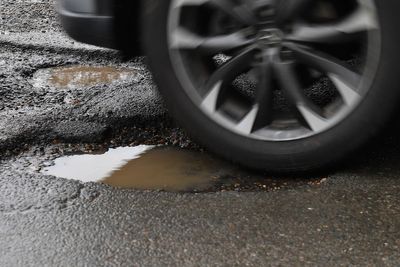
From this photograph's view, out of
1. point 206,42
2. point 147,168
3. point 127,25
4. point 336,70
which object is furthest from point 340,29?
point 147,168

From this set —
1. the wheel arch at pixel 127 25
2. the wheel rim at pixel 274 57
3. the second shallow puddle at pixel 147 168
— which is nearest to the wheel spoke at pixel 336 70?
the wheel rim at pixel 274 57

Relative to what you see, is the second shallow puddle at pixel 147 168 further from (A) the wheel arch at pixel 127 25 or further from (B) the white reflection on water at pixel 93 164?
(A) the wheel arch at pixel 127 25

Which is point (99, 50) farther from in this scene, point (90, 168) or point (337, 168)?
point (337, 168)

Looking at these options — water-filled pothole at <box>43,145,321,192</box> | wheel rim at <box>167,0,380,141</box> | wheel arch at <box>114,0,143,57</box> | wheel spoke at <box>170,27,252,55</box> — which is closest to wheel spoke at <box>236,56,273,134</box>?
wheel rim at <box>167,0,380,141</box>

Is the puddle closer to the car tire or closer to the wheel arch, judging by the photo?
the wheel arch

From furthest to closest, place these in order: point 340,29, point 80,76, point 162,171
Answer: point 80,76
point 162,171
point 340,29

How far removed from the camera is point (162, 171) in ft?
9.77

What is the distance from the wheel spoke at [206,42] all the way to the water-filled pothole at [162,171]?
62 cm

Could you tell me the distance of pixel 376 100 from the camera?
251cm

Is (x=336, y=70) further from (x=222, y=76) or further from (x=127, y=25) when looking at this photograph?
(x=127, y=25)

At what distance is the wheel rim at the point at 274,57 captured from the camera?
8.38ft

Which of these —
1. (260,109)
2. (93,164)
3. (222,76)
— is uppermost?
(222,76)

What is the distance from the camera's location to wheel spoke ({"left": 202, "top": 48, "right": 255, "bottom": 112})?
8.84ft

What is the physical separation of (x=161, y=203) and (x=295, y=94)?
80 centimetres
